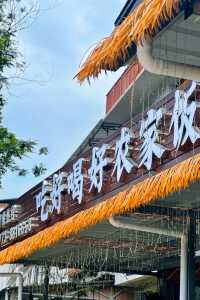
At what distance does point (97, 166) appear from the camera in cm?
852

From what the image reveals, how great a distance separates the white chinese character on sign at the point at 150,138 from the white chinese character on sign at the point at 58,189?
3090 millimetres

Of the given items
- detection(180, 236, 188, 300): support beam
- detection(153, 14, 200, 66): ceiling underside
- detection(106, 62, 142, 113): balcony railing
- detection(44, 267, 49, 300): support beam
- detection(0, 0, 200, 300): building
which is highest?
detection(106, 62, 142, 113): balcony railing

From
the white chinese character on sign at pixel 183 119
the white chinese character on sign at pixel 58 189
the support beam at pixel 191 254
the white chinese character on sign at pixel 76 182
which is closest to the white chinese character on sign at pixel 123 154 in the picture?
the support beam at pixel 191 254

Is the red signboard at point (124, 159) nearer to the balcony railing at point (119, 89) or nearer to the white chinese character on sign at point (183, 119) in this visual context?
the white chinese character on sign at point (183, 119)

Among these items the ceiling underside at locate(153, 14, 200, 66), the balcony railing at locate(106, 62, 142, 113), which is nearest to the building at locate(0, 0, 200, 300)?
the ceiling underside at locate(153, 14, 200, 66)

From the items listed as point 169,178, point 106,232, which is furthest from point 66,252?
point 169,178

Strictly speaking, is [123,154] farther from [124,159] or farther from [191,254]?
[191,254]

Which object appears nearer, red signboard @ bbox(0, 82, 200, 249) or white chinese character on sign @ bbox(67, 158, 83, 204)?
red signboard @ bbox(0, 82, 200, 249)

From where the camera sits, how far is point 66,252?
10914mm

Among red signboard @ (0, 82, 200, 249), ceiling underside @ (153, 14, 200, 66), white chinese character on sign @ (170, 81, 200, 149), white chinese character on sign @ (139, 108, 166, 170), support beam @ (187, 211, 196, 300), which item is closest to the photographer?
ceiling underside @ (153, 14, 200, 66)

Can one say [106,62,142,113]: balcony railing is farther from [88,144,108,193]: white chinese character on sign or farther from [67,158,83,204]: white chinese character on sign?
[88,144,108,193]: white chinese character on sign

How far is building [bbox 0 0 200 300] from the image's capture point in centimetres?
484

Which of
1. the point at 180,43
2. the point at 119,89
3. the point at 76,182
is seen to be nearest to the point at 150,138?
the point at 180,43

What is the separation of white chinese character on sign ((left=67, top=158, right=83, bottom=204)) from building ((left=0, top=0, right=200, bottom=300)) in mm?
15
